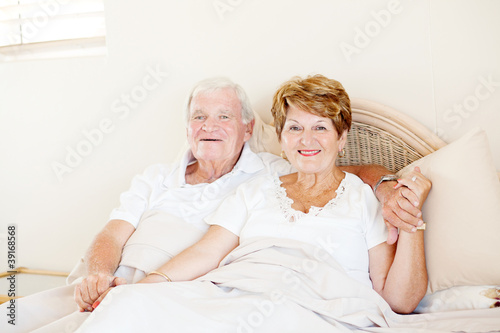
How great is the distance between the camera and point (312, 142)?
1.62 metres

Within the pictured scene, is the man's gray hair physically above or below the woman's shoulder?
above

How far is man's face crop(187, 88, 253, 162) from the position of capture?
194 centimetres

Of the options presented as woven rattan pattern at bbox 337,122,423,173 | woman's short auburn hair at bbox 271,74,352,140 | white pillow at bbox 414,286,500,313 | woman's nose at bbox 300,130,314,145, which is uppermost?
woman's short auburn hair at bbox 271,74,352,140

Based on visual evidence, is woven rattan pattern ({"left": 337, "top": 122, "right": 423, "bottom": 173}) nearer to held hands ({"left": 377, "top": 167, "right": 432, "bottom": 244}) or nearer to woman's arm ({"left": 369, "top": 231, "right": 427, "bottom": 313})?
held hands ({"left": 377, "top": 167, "right": 432, "bottom": 244})

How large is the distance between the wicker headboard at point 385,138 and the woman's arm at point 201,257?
0.62 meters

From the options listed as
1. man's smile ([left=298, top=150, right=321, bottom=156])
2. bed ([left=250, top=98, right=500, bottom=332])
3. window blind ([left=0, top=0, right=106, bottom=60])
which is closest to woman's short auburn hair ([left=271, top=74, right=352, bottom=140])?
man's smile ([left=298, top=150, right=321, bottom=156])

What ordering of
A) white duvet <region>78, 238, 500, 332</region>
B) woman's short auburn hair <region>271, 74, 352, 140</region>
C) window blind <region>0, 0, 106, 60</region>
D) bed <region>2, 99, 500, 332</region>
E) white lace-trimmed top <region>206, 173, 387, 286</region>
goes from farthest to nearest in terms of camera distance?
1. window blind <region>0, 0, 106, 60</region>
2. woman's short auburn hair <region>271, 74, 352, 140</region>
3. white lace-trimmed top <region>206, 173, 387, 286</region>
4. bed <region>2, 99, 500, 332</region>
5. white duvet <region>78, 238, 500, 332</region>

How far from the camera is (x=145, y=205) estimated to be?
6.49ft

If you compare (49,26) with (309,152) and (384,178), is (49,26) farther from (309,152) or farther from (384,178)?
(384,178)

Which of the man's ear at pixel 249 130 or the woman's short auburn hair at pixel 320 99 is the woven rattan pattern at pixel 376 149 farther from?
the man's ear at pixel 249 130

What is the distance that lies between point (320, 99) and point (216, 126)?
0.49 metres

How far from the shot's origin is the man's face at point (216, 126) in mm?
1936

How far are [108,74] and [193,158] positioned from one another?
32.7 inches

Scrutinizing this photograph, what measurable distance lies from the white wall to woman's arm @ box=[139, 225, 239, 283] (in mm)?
764
